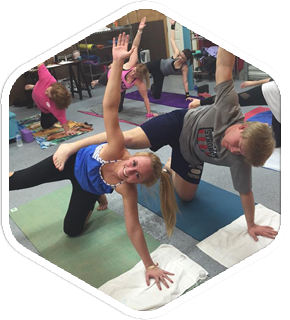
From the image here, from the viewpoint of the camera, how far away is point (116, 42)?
1300mm

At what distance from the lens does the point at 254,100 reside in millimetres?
1511

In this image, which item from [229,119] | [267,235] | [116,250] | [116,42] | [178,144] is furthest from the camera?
[116,250]

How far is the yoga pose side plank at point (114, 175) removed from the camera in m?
1.35

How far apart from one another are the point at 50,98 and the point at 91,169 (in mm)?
384

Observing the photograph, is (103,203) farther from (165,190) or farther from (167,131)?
(167,131)

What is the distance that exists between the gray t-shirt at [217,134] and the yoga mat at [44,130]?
45 centimetres

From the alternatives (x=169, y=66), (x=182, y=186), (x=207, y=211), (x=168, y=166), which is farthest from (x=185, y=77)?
(x=207, y=211)

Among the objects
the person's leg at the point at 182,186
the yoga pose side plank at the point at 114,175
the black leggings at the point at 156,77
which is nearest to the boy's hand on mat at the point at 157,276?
the yoga pose side plank at the point at 114,175

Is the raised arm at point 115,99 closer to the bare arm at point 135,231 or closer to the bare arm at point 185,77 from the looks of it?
the bare arm at point 135,231

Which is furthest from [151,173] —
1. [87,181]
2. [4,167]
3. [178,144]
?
[4,167]

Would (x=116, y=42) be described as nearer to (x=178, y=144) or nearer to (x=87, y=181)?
(x=178, y=144)

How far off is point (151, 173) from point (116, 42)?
542 mm

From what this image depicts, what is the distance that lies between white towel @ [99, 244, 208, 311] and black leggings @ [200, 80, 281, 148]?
763 mm

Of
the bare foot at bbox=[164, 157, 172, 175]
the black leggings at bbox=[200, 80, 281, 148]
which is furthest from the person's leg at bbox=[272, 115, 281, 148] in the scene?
the bare foot at bbox=[164, 157, 172, 175]
